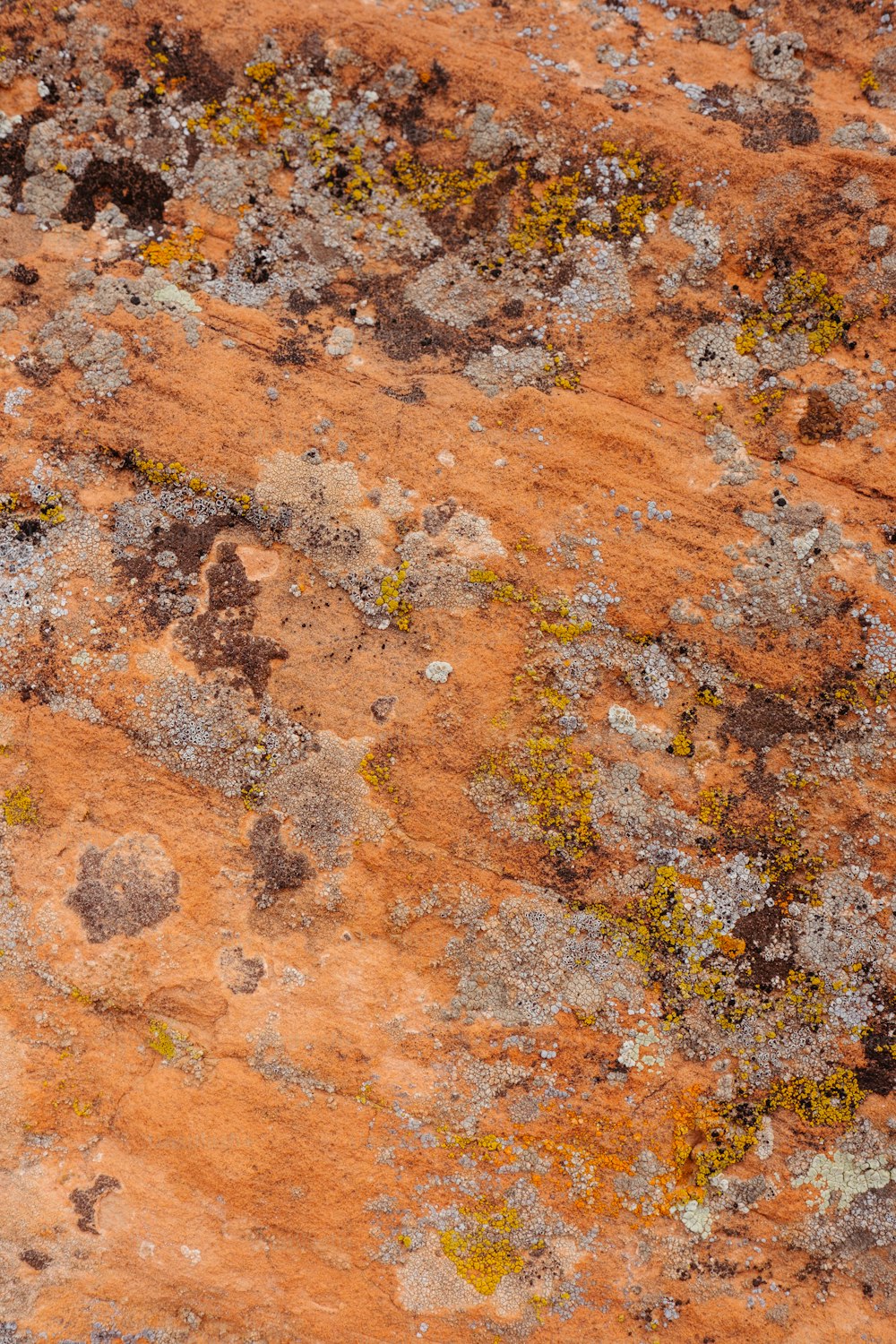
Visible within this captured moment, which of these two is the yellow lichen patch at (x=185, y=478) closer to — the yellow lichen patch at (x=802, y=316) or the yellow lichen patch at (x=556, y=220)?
the yellow lichen patch at (x=556, y=220)

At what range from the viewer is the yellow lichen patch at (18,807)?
698cm

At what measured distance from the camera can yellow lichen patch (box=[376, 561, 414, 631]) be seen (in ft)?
23.1

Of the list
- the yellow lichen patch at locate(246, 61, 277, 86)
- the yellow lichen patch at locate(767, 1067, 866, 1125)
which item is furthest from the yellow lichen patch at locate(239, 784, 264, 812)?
the yellow lichen patch at locate(246, 61, 277, 86)

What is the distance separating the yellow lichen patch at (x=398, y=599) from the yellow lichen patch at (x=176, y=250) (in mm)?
3251

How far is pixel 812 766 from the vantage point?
707 centimetres

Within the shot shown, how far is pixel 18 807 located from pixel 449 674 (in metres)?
3.69

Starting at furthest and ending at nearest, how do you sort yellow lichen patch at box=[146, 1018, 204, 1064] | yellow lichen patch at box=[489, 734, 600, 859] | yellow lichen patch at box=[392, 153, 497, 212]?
yellow lichen patch at box=[392, 153, 497, 212] → yellow lichen patch at box=[489, 734, 600, 859] → yellow lichen patch at box=[146, 1018, 204, 1064]

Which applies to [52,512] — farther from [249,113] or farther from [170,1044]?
[170,1044]

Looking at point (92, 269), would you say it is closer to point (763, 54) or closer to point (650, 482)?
point (650, 482)

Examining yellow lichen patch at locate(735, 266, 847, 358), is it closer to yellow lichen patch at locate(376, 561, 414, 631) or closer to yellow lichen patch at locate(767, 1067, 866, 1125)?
yellow lichen patch at locate(376, 561, 414, 631)

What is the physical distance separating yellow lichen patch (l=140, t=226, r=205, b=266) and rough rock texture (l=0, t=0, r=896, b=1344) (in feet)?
0.20

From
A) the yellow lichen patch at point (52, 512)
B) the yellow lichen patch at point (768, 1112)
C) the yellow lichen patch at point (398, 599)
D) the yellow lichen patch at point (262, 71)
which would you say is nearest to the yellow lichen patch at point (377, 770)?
the yellow lichen patch at point (398, 599)

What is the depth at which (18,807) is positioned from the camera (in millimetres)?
6996

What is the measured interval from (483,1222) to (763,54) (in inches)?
394
